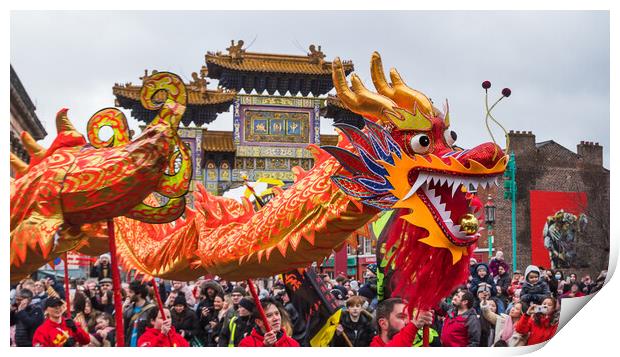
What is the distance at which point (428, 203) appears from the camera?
15.5ft

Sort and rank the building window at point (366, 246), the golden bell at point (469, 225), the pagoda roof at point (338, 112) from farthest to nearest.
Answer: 1. the building window at point (366, 246)
2. the pagoda roof at point (338, 112)
3. the golden bell at point (469, 225)

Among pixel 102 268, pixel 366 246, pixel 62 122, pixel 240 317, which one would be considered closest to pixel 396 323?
pixel 240 317

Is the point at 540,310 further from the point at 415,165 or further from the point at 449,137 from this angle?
A: the point at 415,165

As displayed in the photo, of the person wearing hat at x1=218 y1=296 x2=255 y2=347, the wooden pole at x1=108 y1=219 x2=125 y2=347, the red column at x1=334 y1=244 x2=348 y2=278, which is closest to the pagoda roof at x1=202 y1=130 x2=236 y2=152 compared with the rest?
the red column at x1=334 y1=244 x2=348 y2=278

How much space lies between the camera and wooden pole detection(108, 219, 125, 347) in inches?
194

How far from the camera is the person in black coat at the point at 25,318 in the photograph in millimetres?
5004

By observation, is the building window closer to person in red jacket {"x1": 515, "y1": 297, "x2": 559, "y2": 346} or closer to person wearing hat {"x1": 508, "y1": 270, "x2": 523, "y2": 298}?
person wearing hat {"x1": 508, "y1": 270, "x2": 523, "y2": 298}

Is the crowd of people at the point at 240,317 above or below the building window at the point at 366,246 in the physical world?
below

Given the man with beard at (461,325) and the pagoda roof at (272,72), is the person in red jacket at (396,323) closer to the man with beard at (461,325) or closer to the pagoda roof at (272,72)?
the man with beard at (461,325)

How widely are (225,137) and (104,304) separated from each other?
196cm

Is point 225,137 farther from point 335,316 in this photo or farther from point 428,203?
point 428,203

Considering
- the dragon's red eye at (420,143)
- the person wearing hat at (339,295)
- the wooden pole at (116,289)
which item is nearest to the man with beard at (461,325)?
the person wearing hat at (339,295)

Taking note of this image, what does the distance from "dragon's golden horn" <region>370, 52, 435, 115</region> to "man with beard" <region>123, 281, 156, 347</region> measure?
2.27 m

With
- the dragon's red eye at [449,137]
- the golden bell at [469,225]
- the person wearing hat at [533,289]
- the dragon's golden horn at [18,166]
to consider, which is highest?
the dragon's red eye at [449,137]
